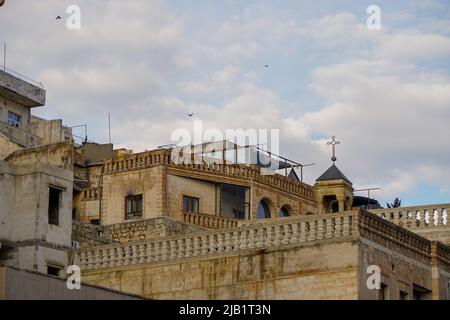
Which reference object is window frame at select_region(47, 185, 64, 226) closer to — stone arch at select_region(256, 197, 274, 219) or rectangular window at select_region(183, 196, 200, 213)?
rectangular window at select_region(183, 196, 200, 213)

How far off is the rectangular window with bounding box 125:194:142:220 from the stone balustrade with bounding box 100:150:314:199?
1406 mm

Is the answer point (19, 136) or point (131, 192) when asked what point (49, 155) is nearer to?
point (131, 192)

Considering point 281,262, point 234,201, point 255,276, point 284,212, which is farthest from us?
point 284,212

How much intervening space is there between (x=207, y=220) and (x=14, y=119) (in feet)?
45.5

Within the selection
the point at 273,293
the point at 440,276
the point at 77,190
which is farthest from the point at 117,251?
the point at 77,190

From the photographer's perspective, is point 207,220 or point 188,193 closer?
point 207,220

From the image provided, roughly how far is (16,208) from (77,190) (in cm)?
2066

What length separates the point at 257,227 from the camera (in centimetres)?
3756

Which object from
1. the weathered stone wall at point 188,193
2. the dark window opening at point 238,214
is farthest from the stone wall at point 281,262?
the dark window opening at point 238,214

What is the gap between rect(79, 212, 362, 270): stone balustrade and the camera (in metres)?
36.0

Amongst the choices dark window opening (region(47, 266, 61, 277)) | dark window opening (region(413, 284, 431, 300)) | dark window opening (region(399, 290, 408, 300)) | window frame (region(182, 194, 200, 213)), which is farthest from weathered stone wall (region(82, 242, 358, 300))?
window frame (region(182, 194, 200, 213))

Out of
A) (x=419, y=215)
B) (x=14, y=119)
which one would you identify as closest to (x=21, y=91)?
(x=14, y=119)

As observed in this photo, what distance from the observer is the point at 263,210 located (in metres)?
64.5
